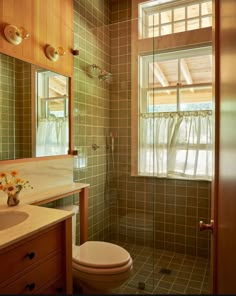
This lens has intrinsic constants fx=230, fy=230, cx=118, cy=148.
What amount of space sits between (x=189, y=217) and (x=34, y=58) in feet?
7.41

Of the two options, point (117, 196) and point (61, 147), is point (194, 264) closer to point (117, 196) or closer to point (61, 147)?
point (117, 196)

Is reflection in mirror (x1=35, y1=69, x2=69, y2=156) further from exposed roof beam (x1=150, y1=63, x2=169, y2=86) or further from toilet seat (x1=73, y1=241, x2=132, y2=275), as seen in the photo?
exposed roof beam (x1=150, y1=63, x2=169, y2=86)

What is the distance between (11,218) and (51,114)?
3.46 ft

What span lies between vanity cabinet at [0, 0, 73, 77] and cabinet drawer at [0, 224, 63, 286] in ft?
4.28

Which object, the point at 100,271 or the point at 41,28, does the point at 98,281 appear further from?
the point at 41,28

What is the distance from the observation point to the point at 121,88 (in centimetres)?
279

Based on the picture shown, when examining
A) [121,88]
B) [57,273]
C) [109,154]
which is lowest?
[57,273]

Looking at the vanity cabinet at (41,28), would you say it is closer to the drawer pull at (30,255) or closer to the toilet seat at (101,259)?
the drawer pull at (30,255)

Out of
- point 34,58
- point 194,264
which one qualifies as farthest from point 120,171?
point 34,58

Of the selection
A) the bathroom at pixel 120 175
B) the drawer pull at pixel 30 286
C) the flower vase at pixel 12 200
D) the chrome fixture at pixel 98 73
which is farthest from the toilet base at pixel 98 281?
the chrome fixture at pixel 98 73

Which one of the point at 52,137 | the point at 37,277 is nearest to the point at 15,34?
the point at 52,137

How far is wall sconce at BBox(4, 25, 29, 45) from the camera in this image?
1.65m

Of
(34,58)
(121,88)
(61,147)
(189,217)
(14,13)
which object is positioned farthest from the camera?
(121,88)

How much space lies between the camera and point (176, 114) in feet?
8.68
